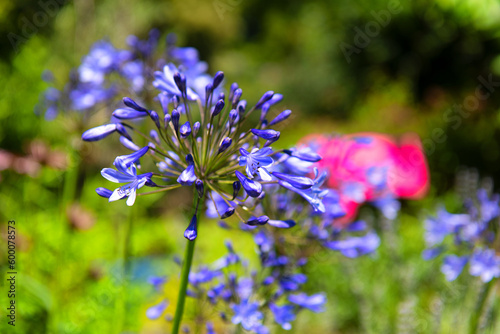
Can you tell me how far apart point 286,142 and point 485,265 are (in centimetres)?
683

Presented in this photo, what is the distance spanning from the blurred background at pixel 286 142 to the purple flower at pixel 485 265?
399 millimetres

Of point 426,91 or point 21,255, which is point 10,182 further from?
point 426,91

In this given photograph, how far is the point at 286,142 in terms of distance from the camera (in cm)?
867

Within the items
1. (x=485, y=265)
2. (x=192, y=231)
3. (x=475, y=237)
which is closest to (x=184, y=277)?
(x=192, y=231)

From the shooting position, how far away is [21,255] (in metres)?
4.11

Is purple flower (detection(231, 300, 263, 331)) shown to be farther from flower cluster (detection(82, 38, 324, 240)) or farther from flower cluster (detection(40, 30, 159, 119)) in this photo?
flower cluster (detection(40, 30, 159, 119))

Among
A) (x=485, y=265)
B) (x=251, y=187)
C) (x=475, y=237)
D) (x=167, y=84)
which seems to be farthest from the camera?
(x=475, y=237)

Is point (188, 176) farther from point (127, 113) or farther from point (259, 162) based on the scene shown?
point (127, 113)

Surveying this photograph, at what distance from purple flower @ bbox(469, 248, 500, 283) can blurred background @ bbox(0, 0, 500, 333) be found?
0.40 m

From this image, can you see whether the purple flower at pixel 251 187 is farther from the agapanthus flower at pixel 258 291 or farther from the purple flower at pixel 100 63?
the purple flower at pixel 100 63

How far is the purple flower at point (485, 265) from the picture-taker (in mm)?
1846

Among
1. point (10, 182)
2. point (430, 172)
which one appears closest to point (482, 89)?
point (430, 172)

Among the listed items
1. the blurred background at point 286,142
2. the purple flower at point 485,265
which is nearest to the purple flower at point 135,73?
the blurred background at point 286,142

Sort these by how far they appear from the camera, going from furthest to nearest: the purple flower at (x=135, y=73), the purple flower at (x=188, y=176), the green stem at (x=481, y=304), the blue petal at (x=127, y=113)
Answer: the purple flower at (x=135, y=73), the green stem at (x=481, y=304), the blue petal at (x=127, y=113), the purple flower at (x=188, y=176)
